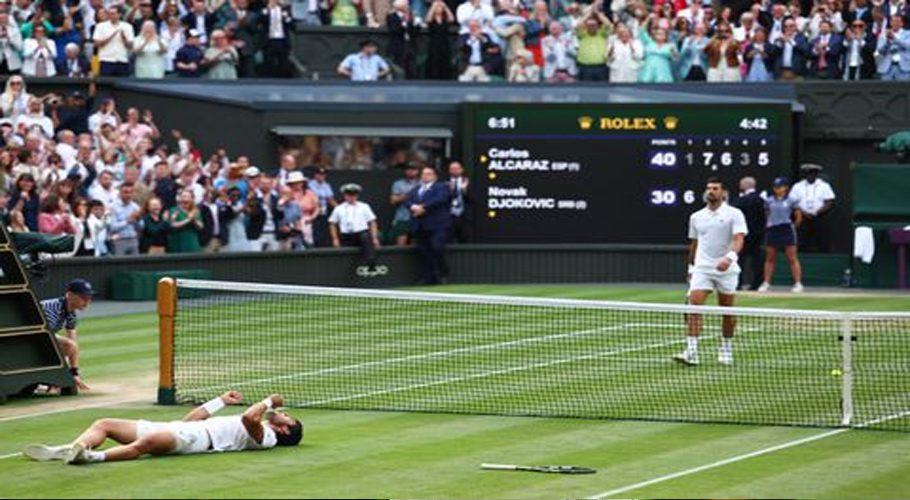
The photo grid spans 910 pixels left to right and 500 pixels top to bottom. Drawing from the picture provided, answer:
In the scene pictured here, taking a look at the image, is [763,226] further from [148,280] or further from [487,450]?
[487,450]

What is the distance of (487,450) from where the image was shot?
18.1 m

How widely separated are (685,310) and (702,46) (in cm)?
2065

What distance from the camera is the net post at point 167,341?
21266 mm

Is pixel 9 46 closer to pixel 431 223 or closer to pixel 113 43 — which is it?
pixel 113 43

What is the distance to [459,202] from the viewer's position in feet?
125

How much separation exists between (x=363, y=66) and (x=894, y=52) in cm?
983

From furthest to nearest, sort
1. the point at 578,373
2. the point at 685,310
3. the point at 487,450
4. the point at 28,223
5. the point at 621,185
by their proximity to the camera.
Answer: the point at 621,185 < the point at 28,223 < the point at 578,373 < the point at 685,310 < the point at 487,450

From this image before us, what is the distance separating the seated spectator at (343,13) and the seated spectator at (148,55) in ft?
12.4

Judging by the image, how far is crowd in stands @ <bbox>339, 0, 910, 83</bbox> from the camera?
132 feet

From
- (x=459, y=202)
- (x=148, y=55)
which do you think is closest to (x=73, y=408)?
(x=459, y=202)

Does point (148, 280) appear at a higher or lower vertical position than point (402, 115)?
lower

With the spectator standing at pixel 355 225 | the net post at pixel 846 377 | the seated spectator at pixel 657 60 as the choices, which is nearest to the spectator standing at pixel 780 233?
the seated spectator at pixel 657 60

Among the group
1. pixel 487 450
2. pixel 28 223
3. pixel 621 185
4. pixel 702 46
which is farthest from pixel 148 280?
pixel 487 450

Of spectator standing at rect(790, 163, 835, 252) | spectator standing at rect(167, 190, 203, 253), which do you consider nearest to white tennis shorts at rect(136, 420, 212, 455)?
spectator standing at rect(167, 190, 203, 253)
